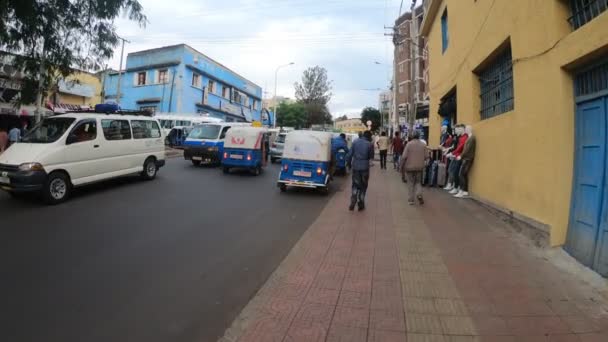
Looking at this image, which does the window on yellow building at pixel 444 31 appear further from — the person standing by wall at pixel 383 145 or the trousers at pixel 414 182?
the trousers at pixel 414 182

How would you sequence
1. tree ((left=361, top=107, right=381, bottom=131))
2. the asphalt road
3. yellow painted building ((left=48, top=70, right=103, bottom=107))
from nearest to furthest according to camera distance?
the asphalt road
yellow painted building ((left=48, top=70, right=103, bottom=107))
tree ((left=361, top=107, right=381, bottom=131))

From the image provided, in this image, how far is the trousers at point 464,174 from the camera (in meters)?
9.66

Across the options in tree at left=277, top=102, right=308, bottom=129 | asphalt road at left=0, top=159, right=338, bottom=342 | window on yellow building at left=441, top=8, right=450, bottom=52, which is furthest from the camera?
tree at left=277, top=102, right=308, bottom=129

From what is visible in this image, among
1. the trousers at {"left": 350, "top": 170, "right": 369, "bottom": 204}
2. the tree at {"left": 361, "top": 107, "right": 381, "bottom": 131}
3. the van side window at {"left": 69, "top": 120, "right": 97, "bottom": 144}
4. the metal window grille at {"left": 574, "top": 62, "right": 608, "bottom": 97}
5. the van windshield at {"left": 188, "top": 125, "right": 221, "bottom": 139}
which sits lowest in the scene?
the trousers at {"left": 350, "top": 170, "right": 369, "bottom": 204}

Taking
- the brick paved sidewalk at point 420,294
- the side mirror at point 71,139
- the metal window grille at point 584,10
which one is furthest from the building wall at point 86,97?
the metal window grille at point 584,10

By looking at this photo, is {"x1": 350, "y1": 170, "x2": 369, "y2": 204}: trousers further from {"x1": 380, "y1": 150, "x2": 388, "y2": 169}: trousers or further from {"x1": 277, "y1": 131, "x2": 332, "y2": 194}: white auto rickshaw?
{"x1": 380, "y1": 150, "x2": 388, "y2": 169}: trousers

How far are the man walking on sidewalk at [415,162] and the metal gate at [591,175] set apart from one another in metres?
4.00

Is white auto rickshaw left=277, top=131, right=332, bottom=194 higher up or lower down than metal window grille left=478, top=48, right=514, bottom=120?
lower down

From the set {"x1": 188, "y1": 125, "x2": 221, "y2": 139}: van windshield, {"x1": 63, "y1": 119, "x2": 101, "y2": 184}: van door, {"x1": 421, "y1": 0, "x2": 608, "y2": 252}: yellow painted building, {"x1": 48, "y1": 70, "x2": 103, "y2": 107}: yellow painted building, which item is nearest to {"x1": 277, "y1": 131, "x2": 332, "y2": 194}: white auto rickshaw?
{"x1": 421, "y1": 0, "x2": 608, "y2": 252}: yellow painted building

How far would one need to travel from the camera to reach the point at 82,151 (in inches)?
349

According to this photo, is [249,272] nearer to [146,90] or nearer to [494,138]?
[494,138]

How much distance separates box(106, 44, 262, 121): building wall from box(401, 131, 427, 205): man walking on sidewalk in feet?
85.8

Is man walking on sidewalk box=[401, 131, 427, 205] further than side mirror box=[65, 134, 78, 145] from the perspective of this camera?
Yes

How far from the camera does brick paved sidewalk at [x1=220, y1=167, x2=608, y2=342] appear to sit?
3.20 meters
